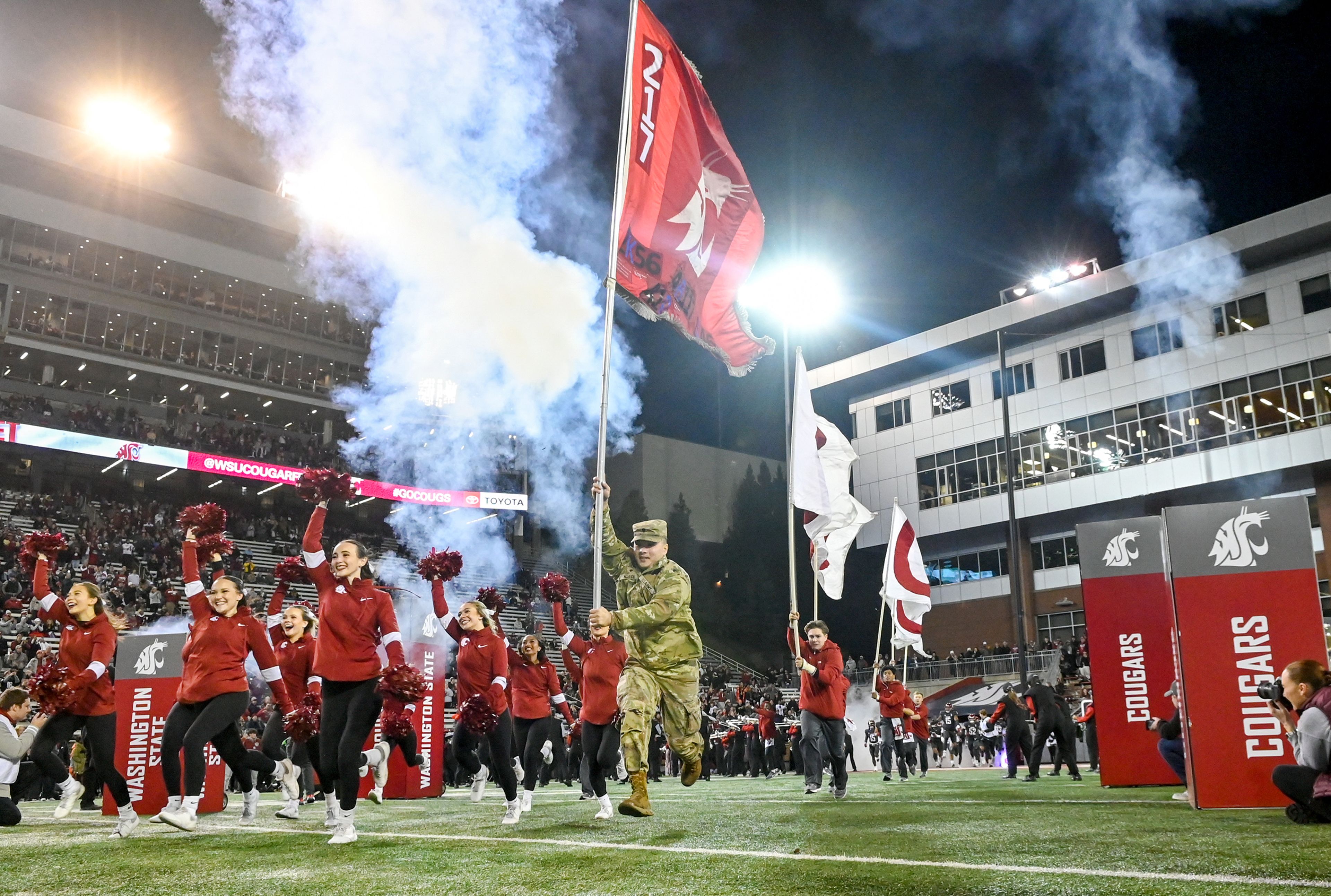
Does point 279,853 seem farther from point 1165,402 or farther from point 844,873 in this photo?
point 1165,402

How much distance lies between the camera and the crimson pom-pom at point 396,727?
756 centimetres

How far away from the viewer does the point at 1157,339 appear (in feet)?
131

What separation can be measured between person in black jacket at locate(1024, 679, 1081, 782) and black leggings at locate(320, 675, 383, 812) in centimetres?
1106

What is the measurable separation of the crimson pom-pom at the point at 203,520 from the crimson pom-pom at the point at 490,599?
9.51 feet

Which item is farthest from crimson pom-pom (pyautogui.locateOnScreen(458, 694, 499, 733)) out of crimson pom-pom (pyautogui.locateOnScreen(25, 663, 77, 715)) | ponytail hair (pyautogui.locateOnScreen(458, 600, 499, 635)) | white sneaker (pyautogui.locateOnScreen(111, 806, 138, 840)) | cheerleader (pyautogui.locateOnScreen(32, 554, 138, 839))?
crimson pom-pom (pyautogui.locateOnScreen(25, 663, 77, 715))

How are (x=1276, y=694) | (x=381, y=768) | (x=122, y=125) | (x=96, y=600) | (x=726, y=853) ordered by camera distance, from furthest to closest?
1. (x=122, y=125)
2. (x=381, y=768)
3. (x=96, y=600)
4. (x=1276, y=694)
5. (x=726, y=853)

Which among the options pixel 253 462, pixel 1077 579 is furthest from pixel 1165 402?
pixel 253 462

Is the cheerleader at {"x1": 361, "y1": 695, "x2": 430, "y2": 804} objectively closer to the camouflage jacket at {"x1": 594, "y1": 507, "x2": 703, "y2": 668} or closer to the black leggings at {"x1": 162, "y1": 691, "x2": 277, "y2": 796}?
the black leggings at {"x1": 162, "y1": 691, "x2": 277, "y2": 796}

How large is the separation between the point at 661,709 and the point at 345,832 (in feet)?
7.98

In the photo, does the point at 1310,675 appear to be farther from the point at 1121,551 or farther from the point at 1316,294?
the point at 1316,294

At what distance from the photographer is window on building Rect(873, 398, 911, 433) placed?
4862 cm

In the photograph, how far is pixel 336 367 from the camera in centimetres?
5159

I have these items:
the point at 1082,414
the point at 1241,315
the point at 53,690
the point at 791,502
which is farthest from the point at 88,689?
the point at 1082,414

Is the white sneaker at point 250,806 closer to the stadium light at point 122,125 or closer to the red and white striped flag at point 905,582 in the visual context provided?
the red and white striped flag at point 905,582
